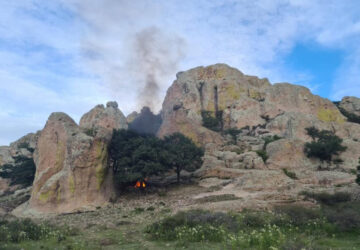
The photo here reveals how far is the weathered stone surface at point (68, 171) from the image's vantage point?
89.5 feet

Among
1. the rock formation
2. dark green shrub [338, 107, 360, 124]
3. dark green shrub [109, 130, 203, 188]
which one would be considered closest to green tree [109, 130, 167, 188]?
dark green shrub [109, 130, 203, 188]

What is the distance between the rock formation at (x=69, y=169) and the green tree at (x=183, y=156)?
7.09 metres

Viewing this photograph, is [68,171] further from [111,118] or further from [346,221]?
[111,118]

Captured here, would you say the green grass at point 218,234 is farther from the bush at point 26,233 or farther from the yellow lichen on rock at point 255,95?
the yellow lichen on rock at point 255,95

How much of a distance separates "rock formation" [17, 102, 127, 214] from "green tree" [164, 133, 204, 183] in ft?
23.3

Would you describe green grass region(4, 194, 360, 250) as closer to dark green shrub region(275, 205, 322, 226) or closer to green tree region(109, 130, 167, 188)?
dark green shrub region(275, 205, 322, 226)

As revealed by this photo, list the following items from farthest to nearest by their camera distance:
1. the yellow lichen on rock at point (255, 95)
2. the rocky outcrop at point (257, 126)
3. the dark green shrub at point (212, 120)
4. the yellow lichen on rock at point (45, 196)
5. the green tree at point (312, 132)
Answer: the yellow lichen on rock at point (255, 95), the dark green shrub at point (212, 120), the green tree at point (312, 132), the rocky outcrop at point (257, 126), the yellow lichen on rock at point (45, 196)

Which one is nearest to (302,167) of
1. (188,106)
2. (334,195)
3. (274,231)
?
(334,195)

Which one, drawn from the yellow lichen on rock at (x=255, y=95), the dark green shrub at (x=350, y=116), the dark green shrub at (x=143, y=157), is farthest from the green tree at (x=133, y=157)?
the dark green shrub at (x=350, y=116)

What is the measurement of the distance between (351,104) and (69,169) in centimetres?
8588

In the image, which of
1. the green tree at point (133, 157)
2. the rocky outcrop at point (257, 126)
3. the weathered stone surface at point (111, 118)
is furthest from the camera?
the weathered stone surface at point (111, 118)

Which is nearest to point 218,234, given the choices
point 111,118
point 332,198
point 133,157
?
point 332,198

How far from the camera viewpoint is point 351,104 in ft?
289

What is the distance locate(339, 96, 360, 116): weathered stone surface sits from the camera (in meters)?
85.1
